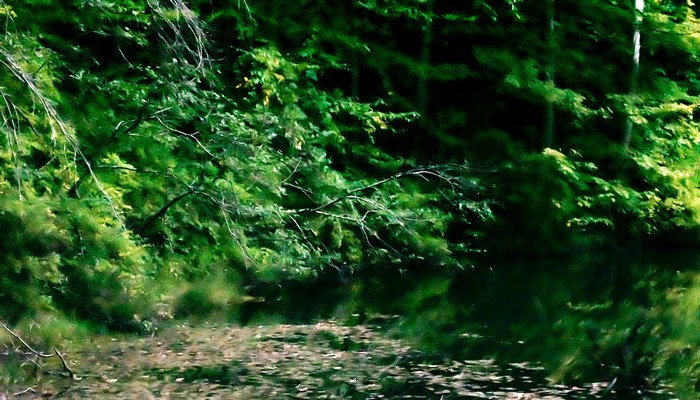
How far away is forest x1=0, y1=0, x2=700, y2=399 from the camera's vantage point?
966cm

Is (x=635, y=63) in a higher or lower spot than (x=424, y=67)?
higher

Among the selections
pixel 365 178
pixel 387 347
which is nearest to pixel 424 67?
pixel 365 178

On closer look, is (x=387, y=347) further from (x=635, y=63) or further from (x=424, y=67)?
(x=635, y=63)

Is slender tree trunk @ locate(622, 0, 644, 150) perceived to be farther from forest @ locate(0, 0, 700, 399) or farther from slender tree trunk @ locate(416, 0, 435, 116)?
slender tree trunk @ locate(416, 0, 435, 116)

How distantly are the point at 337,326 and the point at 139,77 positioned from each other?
16.3 feet

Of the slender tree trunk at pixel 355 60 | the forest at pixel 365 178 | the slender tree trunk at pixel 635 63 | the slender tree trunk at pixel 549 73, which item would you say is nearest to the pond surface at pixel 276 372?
the forest at pixel 365 178

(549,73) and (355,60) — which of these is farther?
(549,73)

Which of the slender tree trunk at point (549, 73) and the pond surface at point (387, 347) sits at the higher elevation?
the slender tree trunk at point (549, 73)

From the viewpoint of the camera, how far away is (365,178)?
17109 mm

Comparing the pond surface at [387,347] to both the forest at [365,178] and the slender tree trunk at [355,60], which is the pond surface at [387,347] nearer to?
the forest at [365,178]

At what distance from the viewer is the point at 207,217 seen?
12.4m

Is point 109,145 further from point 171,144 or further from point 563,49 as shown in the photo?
point 563,49

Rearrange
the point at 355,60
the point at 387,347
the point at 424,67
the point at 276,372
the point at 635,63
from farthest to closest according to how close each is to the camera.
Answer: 1. the point at 635,63
2. the point at 424,67
3. the point at 355,60
4. the point at 387,347
5. the point at 276,372

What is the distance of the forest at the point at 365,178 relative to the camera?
31.7 ft
